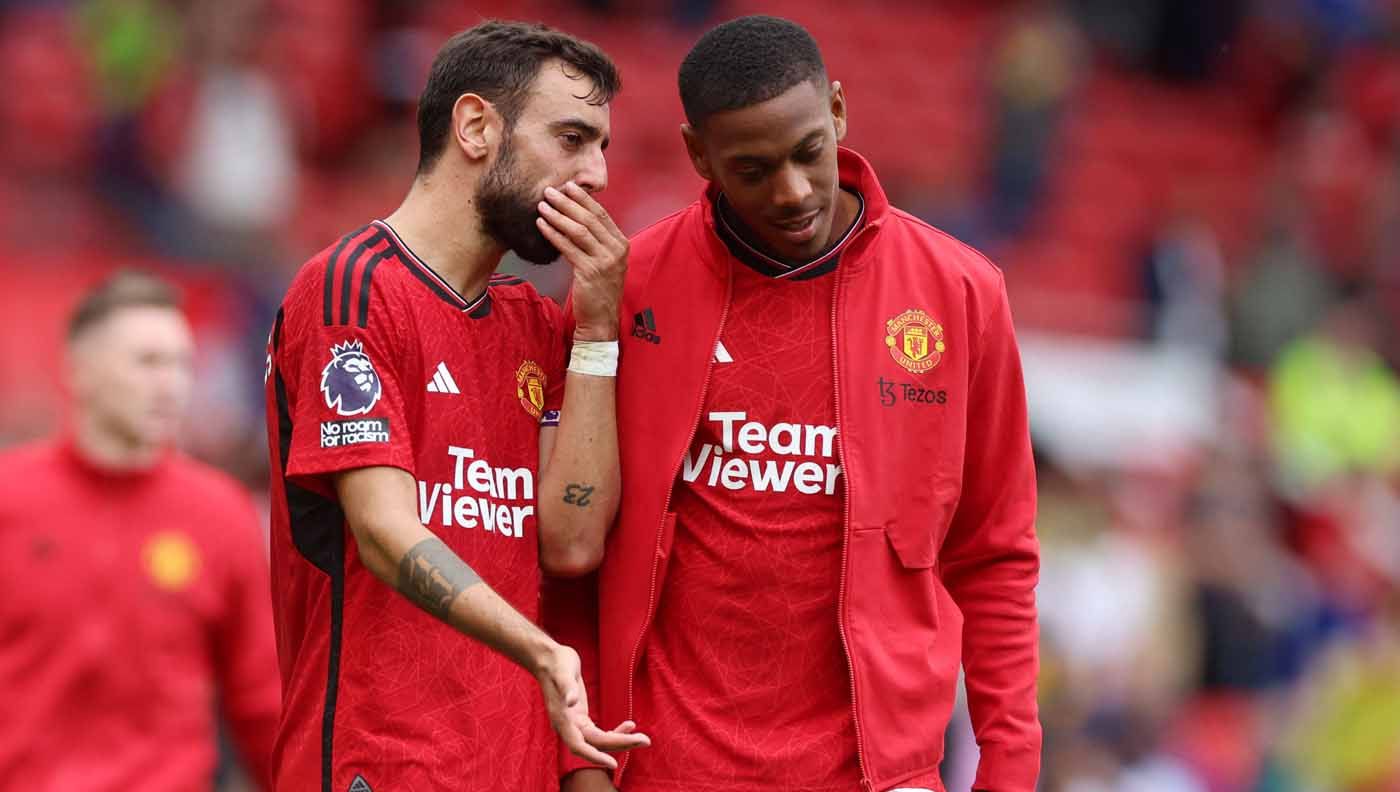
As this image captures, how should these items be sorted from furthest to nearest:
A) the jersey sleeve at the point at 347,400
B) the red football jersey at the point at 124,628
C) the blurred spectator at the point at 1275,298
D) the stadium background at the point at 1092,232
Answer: the blurred spectator at the point at 1275,298
the stadium background at the point at 1092,232
the red football jersey at the point at 124,628
the jersey sleeve at the point at 347,400

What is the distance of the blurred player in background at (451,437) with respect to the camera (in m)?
3.78

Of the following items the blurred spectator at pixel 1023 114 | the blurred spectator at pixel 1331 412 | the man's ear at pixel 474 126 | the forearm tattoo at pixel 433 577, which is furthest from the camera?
the blurred spectator at pixel 1023 114

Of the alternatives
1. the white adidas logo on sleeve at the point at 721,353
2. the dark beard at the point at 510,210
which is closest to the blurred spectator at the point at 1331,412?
the white adidas logo on sleeve at the point at 721,353

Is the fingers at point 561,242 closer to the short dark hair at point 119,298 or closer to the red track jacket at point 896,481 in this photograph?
the red track jacket at point 896,481

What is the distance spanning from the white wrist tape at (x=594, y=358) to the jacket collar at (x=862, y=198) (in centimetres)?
30

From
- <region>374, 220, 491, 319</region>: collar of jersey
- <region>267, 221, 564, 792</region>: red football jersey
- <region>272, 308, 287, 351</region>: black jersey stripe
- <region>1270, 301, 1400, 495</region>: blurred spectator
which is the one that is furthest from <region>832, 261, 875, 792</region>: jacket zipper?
<region>1270, 301, 1400, 495</region>: blurred spectator

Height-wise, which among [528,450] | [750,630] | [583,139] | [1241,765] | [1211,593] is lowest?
[1241,765]

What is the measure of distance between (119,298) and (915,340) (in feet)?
10.4

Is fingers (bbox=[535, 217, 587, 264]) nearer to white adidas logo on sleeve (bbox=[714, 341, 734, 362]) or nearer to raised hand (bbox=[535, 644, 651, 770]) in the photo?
Answer: white adidas logo on sleeve (bbox=[714, 341, 734, 362])

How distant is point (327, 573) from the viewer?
12.8 ft

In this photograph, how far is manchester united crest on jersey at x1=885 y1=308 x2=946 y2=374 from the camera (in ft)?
13.6

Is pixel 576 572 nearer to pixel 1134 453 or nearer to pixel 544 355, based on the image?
pixel 544 355

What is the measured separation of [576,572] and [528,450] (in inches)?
10.6

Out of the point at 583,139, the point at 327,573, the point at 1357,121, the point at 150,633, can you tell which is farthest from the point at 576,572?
the point at 1357,121
